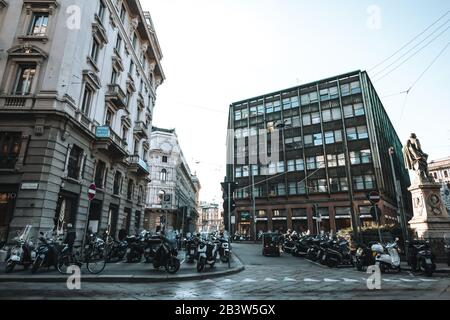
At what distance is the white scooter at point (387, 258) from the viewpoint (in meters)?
8.98

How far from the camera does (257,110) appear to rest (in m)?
42.6

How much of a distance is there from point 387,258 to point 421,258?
0.98 meters

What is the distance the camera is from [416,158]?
528 inches

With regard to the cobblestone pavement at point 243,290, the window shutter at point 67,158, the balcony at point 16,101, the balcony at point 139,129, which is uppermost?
the balcony at point 139,129

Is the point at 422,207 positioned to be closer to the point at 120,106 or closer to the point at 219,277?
the point at 219,277

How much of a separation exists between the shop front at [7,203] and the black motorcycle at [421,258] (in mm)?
15969

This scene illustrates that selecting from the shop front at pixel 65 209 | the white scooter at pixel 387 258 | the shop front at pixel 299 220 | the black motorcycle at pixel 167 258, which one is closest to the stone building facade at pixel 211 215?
the shop front at pixel 299 220

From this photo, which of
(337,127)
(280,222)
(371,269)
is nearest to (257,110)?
(337,127)

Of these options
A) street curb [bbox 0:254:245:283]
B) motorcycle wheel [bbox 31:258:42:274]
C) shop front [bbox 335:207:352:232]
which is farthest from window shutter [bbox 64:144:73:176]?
shop front [bbox 335:207:352:232]

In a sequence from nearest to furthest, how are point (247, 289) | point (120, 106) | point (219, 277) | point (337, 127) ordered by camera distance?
point (247, 289), point (219, 277), point (120, 106), point (337, 127)

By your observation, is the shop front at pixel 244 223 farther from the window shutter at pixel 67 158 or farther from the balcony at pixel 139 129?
the window shutter at pixel 67 158

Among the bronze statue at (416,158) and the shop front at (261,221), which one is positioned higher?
the bronze statue at (416,158)

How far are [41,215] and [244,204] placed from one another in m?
30.3

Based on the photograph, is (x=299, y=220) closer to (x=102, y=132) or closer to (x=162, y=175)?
(x=162, y=175)
